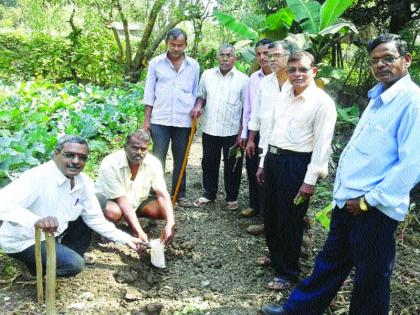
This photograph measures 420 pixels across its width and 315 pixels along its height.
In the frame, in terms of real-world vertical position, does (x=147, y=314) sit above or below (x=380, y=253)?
below

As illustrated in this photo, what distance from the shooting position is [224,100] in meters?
4.13

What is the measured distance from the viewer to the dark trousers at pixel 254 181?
13.2 feet

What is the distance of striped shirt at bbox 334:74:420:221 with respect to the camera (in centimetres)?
186

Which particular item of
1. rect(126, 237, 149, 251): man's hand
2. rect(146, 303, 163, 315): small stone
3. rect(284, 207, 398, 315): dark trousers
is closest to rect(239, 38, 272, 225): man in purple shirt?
rect(126, 237, 149, 251): man's hand

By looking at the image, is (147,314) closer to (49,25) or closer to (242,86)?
(242,86)

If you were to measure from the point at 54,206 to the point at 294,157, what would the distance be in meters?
1.57

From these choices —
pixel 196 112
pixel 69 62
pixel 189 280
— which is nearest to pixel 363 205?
pixel 189 280

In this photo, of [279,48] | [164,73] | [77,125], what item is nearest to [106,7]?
[77,125]

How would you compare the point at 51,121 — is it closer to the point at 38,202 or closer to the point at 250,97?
the point at 250,97

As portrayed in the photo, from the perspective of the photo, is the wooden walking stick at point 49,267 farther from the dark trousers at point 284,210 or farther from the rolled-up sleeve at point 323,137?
the rolled-up sleeve at point 323,137

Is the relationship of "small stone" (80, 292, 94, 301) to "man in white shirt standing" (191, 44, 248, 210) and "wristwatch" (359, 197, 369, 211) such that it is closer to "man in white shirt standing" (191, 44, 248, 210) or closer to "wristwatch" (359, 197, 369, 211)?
"wristwatch" (359, 197, 369, 211)

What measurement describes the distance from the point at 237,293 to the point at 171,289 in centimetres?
48

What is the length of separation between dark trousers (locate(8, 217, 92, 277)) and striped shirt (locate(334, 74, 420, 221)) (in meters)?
1.79

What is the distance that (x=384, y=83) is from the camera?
2.03m
